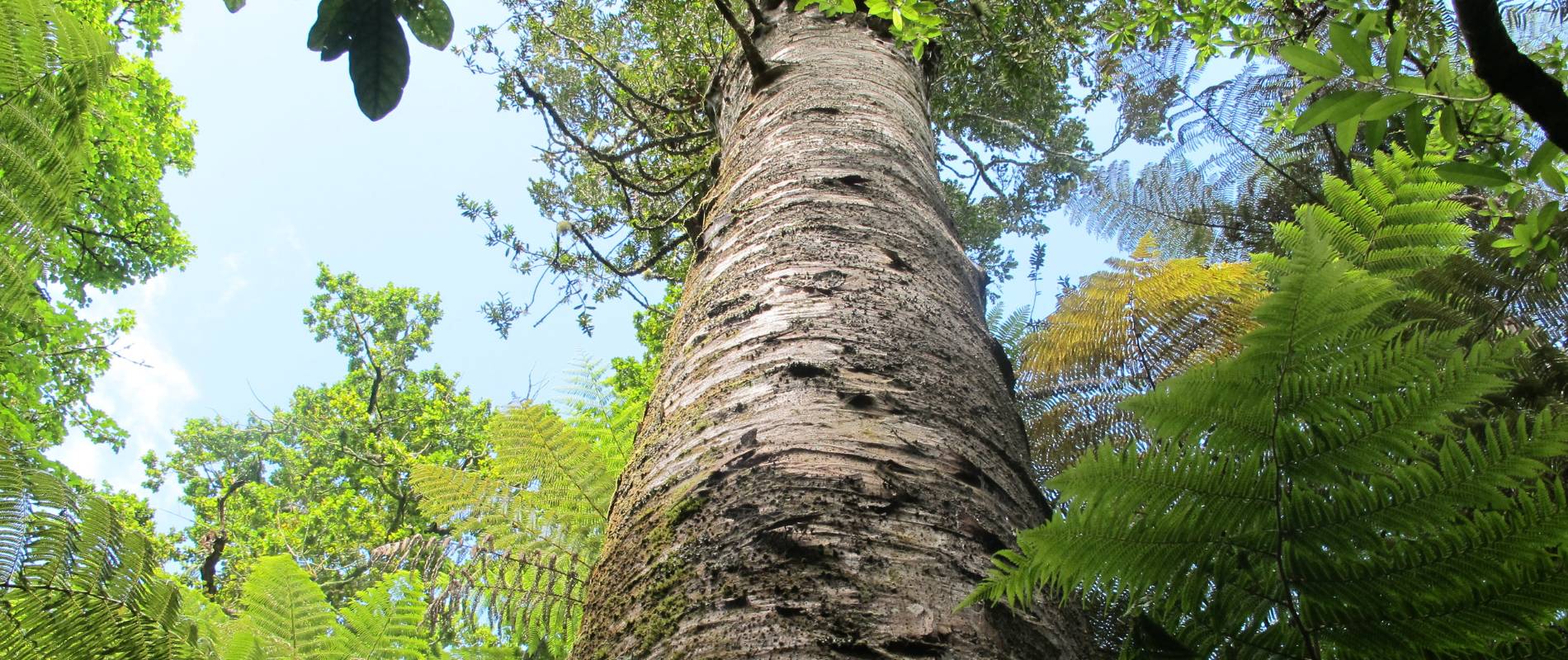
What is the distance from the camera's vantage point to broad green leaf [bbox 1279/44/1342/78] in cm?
85

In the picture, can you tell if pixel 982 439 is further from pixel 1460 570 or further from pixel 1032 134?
pixel 1032 134

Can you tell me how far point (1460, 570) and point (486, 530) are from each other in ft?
5.94

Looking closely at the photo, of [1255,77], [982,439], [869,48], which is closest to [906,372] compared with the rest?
[982,439]

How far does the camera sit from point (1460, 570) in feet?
2.19

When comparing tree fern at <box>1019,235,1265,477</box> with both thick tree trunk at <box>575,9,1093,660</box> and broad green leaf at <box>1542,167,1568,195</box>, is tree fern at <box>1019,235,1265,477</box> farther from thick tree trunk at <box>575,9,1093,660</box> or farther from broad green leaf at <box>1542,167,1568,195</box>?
broad green leaf at <box>1542,167,1568,195</box>

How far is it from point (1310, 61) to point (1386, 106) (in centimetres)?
10

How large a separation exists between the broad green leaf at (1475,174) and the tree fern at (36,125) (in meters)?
2.25

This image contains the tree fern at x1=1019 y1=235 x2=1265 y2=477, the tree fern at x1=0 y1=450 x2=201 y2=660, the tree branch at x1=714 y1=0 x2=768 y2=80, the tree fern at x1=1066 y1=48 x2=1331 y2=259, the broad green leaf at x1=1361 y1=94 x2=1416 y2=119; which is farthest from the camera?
the tree fern at x1=1066 y1=48 x2=1331 y2=259

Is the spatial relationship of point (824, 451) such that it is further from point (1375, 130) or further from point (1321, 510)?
point (1375, 130)

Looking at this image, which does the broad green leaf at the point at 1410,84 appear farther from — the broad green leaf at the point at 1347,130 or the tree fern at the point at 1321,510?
the tree fern at the point at 1321,510

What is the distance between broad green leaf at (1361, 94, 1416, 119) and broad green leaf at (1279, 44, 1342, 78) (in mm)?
56

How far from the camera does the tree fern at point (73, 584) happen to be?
3.82 ft

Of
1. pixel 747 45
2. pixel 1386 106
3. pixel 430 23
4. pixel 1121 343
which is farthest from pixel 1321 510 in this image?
pixel 747 45

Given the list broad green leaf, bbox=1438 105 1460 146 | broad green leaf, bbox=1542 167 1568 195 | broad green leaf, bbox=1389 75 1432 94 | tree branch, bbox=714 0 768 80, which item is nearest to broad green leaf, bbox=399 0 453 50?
tree branch, bbox=714 0 768 80
